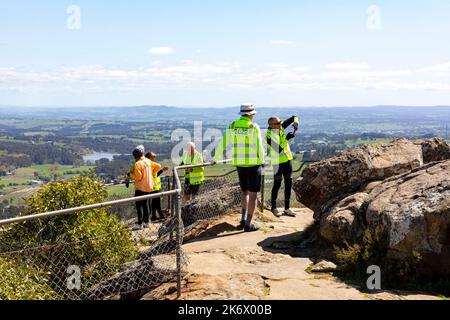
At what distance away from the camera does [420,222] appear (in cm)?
667

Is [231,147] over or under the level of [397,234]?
over

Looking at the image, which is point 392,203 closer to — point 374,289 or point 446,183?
point 446,183

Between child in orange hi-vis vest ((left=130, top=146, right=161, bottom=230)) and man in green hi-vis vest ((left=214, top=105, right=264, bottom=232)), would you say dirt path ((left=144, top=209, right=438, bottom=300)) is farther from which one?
child in orange hi-vis vest ((left=130, top=146, right=161, bottom=230))

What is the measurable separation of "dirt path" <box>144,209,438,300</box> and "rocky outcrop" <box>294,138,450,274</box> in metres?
0.74

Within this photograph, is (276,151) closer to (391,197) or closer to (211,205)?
(211,205)

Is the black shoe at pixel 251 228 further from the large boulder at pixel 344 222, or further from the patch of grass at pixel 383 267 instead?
the patch of grass at pixel 383 267

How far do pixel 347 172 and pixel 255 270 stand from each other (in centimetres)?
327

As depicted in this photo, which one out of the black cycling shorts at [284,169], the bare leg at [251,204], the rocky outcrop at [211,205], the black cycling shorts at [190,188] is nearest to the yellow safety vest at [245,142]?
the bare leg at [251,204]

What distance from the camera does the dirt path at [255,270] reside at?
6309 millimetres

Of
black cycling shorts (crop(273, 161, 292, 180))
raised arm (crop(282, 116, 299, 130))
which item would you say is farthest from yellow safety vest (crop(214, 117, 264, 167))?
raised arm (crop(282, 116, 299, 130))

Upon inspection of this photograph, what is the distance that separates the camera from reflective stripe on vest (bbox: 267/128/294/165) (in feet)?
34.7
